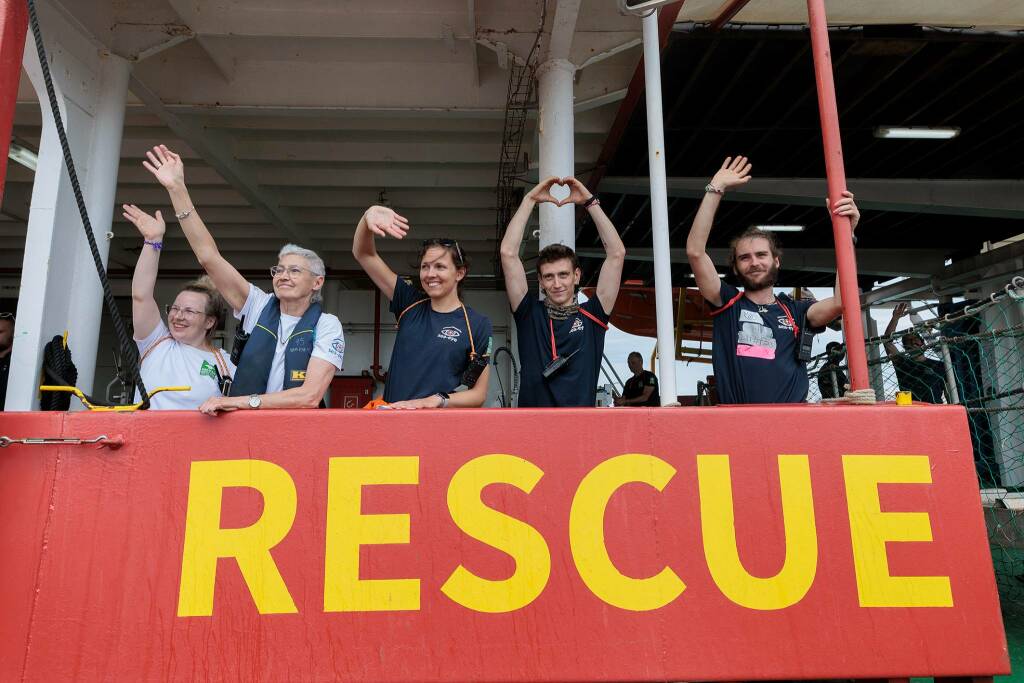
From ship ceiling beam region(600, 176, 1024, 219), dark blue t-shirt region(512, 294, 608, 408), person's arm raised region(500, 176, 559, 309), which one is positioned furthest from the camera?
ship ceiling beam region(600, 176, 1024, 219)

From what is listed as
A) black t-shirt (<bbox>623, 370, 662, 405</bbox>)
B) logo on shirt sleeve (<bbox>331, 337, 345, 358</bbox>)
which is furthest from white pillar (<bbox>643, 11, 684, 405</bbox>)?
black t-shirt (<bbox>623, 370, 662, 405</bbox>)

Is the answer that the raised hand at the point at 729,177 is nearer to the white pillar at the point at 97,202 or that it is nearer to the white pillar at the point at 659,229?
the white pillar at the point at 659,229

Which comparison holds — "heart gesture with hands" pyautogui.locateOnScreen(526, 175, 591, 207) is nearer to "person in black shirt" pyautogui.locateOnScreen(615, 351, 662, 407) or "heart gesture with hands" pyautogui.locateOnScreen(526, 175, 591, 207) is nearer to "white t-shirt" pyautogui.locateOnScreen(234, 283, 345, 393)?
"white t-shirt" pyautogui.locateOnScreen(234, 283, 345, 393)

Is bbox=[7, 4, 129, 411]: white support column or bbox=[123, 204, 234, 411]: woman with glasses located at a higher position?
bbox=[7, 4, 129, 411]: white support column

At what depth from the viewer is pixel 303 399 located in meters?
2.12

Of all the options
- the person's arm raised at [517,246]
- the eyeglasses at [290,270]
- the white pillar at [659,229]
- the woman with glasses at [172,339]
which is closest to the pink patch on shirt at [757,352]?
the white pillar at [659,229]

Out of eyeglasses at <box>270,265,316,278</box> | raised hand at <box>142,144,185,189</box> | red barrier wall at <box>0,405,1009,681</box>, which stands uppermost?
raised hand at <box>142,144,185,189</box>

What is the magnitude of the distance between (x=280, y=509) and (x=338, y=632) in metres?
0.35

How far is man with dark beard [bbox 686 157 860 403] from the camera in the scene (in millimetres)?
2689

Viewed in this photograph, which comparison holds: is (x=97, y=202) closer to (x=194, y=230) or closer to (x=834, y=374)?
(x=194, y=230)

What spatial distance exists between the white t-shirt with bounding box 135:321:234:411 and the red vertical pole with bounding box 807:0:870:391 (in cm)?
235

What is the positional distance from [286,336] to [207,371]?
486 mm

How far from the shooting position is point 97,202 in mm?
4172

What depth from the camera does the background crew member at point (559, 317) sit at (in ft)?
9.32
